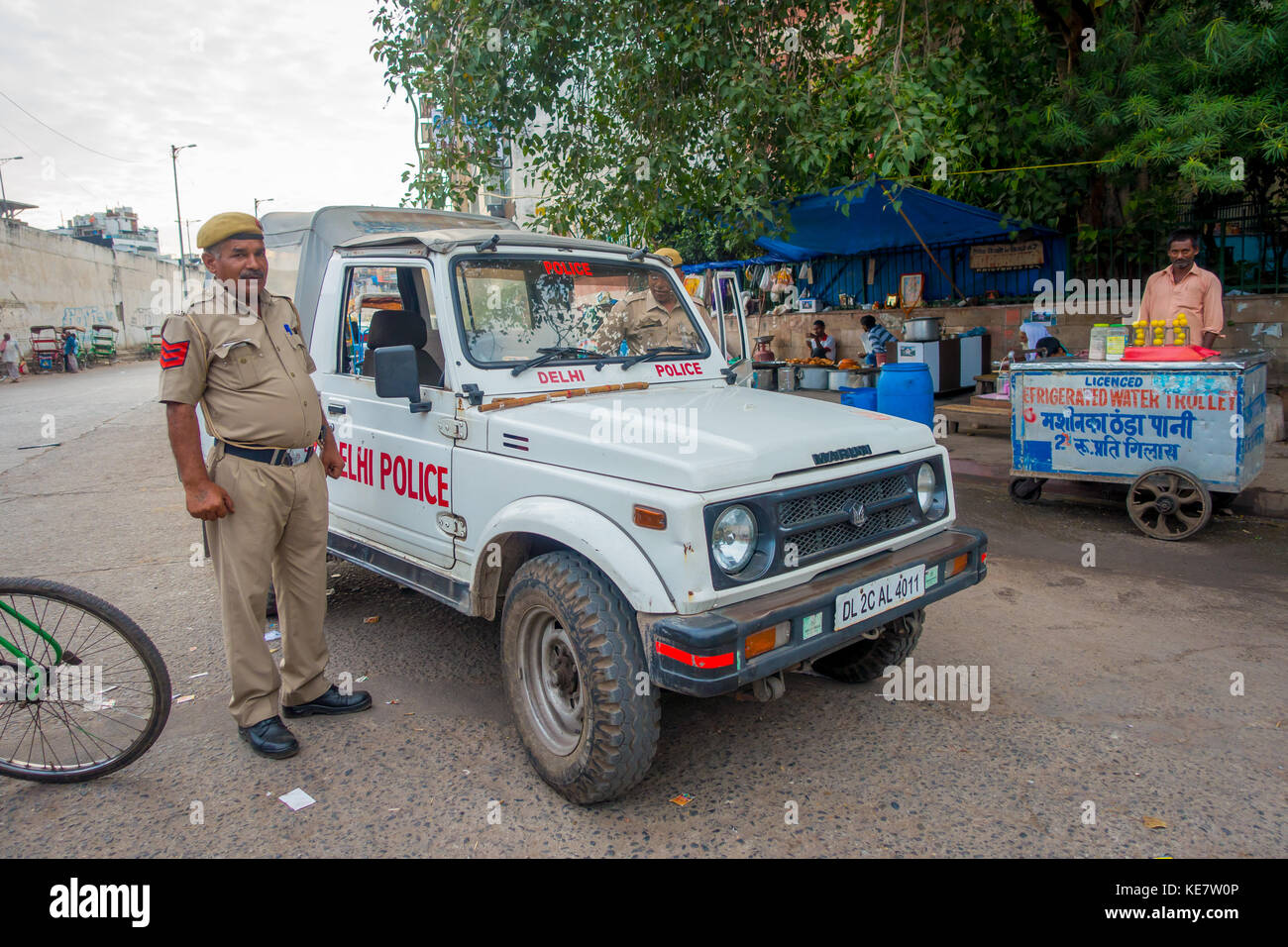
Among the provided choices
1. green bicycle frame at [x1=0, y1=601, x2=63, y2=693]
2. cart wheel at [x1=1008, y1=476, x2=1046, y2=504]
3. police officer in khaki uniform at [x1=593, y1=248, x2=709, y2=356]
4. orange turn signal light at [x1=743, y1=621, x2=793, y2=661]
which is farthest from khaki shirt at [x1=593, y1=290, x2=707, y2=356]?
cart wheel at [x1=1008, y1=476, x2=1046, y2=504]

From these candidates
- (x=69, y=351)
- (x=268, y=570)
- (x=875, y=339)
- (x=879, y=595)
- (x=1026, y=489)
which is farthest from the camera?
(x=69, y=351)

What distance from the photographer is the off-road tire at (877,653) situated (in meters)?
3.56

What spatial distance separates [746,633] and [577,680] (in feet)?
2.51

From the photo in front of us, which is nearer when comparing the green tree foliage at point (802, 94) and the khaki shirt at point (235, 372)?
the khaki shirt at point (235, 372)

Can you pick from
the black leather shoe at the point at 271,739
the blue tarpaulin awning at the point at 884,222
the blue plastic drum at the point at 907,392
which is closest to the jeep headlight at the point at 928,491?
the black leather shoe at the point at 271,739

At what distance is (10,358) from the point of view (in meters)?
25.7

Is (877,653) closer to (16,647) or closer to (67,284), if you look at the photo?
(16,647)

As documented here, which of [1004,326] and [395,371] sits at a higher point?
[1004,326]

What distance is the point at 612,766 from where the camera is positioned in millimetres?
2691

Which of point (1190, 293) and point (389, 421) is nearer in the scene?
point (389, 421)

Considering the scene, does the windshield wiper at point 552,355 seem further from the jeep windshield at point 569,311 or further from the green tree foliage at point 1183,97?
the green tree foliage at point 1183,97

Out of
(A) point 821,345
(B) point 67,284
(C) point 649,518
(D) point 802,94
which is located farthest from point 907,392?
(B) point 67,284

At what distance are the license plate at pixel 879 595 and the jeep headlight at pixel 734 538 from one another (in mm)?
356
